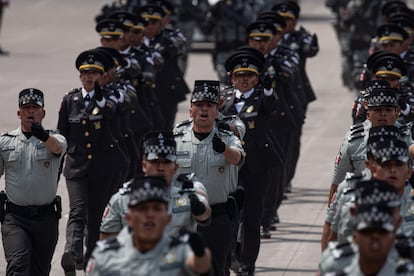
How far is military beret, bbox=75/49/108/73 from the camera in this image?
15.1 m

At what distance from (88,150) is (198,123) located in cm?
219

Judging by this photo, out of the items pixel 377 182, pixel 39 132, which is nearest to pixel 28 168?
pixel 39 132

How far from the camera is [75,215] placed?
1462 centimetres

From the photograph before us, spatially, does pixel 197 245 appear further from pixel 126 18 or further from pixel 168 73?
pixel 168 73

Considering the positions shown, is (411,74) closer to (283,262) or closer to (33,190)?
(283,262)

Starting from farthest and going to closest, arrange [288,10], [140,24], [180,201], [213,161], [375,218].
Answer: [288,10], [140,24], [213,161], [180,201], [375,218]

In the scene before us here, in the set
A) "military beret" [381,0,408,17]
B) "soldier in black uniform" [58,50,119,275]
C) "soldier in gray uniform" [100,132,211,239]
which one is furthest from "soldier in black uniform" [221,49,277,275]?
"military beret" [381,0,408,17]

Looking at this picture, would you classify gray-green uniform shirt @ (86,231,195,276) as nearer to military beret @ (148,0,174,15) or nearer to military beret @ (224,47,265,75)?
military beret @ (224,47,265,75)

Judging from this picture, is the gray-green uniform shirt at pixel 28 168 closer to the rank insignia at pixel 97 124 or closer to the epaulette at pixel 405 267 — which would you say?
the rank insignia at pixel 97 124

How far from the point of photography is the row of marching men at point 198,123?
1304cm

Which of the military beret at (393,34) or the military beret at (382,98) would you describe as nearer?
the military beret at (382,98)

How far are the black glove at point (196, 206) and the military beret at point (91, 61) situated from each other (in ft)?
14.2

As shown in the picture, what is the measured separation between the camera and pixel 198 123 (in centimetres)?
1305

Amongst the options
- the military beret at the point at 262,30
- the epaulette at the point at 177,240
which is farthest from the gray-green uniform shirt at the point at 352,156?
the military beret at the point at 262,30
